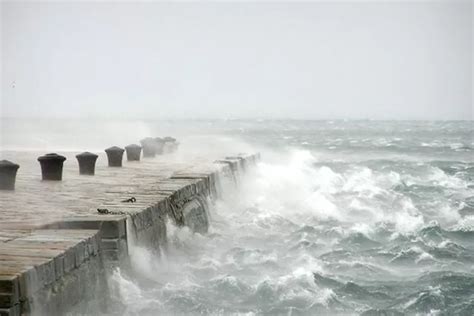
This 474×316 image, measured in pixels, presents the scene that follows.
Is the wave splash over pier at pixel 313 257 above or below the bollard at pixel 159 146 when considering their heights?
below

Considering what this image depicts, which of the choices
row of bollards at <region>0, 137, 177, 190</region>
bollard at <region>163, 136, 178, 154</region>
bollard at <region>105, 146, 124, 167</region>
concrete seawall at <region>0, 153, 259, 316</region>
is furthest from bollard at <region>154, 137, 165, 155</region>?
concrete seawall at <region>0, 153, 259, 316</region>

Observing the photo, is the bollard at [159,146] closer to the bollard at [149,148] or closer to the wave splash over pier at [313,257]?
the bollard at [149,148]

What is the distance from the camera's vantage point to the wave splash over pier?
9.97 m

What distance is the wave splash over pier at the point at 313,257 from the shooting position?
32.7 ft

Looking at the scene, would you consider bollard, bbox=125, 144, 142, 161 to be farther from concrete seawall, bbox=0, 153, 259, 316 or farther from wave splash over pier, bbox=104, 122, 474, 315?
concrete seawall, bbox=0, 153, 259, 316

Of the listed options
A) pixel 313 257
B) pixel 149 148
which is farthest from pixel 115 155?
pixel 313 257

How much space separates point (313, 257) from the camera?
13477 millimetres

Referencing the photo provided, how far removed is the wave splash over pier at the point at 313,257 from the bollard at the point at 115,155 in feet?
9.77

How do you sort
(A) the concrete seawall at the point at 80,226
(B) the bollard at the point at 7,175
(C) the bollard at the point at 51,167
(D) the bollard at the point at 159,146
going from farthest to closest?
(D) the bollard at the point at 159,146
(C) the bollard at the point at 51,167
(B) the bollard at the point at 7,175
(A) the concrete seawall at the point at 80,226

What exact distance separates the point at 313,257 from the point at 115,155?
710cm

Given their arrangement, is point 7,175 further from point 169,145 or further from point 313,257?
point 169,145

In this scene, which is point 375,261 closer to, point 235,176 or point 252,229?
point 252,229

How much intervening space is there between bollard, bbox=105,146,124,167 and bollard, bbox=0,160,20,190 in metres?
5.50

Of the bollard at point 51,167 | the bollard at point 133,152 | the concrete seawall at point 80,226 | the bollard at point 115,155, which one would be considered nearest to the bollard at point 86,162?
the concrete seawall at point 80,226
